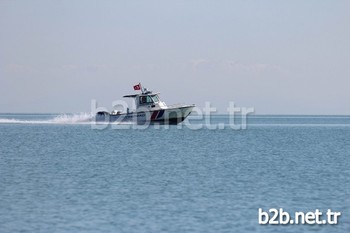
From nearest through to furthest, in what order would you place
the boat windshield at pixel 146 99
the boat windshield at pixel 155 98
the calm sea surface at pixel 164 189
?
the calm sea surface at pixel 164 189 → the boat windshield at pixel 146 99 → the boat windshield at pixel 155 98

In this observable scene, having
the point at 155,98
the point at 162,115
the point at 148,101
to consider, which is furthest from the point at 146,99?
the point at 162,115

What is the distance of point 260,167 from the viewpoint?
137 ft

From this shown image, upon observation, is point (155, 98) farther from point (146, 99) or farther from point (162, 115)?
point (162, 115)

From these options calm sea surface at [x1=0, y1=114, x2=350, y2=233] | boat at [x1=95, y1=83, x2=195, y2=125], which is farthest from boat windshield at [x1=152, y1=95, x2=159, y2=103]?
calm sea surface at [x1=0, y1=114, x2=350, y2=233]

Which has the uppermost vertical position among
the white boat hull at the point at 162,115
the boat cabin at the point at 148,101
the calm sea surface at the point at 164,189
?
the boat cabin at the point at 148,101

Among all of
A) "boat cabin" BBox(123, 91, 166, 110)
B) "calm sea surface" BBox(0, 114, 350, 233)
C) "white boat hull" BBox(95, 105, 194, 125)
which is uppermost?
"boat cabin" BBox(123, 91, 166, 110)

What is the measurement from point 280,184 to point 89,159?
18.1 meters

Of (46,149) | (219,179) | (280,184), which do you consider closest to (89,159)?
(46,149)

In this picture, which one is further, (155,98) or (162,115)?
(155,98)

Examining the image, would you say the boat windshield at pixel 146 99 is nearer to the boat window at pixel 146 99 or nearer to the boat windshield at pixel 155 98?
the boat window at pixel 146 99

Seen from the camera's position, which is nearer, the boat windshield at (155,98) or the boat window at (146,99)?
the boat window at (146,99)

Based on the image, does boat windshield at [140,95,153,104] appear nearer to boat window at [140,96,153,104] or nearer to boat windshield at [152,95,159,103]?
boat window at [140,96,153,104]

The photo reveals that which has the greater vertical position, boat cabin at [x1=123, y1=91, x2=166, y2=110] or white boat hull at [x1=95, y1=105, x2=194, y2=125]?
boat cabin at [x1=123, y1=91, x2=166, y2=110]

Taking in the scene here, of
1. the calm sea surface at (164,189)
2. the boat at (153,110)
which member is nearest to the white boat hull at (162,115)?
the boat at (153,110)
